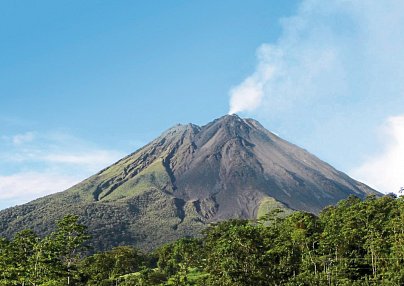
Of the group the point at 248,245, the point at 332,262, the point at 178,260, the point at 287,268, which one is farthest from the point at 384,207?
the point at 178,260

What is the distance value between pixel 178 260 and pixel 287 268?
43495mm

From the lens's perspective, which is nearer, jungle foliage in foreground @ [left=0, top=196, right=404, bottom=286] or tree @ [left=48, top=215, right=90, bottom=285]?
jungle foliage in foreground @ [left=0, top=196, right=404, bottom=286]

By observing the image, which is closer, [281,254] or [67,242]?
[67,242]

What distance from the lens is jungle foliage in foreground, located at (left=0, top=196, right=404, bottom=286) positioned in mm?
41812

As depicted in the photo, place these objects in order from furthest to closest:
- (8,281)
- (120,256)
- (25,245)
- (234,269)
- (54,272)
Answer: (120,256), (234,269), (25,245), (54,272), (8,281)

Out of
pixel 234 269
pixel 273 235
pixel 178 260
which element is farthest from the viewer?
pixel 178 260

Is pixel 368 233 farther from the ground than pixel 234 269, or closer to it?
farther from the ground

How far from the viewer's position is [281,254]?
212ft

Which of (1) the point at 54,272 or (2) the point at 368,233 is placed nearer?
(1) the point at 54,272

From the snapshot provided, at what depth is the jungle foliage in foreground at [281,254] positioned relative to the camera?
137 ft

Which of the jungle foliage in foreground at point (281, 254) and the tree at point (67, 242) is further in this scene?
the tree at point (67, 242)

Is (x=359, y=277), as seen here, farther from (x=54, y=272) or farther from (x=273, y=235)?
(x=54, y=272)

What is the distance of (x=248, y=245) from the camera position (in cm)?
5169

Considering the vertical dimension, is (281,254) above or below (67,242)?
below
